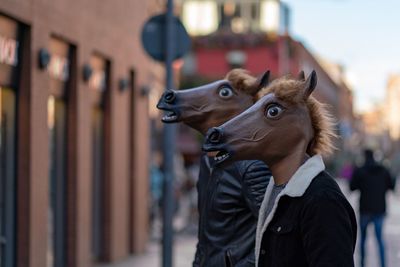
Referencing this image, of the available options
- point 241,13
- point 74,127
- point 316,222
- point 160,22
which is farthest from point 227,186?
point 241,13

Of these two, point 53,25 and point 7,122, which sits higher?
point 53,25

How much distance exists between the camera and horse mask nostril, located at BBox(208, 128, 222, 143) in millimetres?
3725

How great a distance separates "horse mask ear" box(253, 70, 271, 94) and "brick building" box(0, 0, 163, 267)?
13.2 ft

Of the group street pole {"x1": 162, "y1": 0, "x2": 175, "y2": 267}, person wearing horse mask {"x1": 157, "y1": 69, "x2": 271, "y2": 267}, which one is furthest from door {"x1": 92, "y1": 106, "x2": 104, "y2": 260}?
person wearing horse mask {"x1": 157, "y1": 69, "x2": 271, "y2": 267}

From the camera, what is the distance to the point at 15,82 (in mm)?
9414

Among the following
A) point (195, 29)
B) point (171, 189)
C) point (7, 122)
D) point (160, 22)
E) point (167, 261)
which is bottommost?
point (167, 261)

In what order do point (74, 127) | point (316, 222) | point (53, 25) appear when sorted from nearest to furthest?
point (316, 222) < point (53, 25) < point (74, 127)

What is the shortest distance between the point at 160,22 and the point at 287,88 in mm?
5812

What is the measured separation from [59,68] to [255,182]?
6.54 m

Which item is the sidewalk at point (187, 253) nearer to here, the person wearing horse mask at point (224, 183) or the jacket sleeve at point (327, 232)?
the person wearing horse mask at point (224, 183)

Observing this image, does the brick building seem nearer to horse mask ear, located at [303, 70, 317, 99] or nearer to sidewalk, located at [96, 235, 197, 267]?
sidewalk, located at [96, 235, 197, 267]

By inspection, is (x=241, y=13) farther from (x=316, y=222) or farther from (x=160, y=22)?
(x=316, y=222)

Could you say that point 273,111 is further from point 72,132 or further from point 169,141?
point 72,132

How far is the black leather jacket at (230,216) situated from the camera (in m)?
4.95
